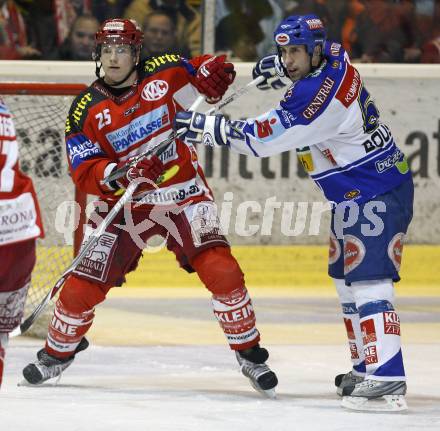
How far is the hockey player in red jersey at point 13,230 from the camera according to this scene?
3564 millimetres

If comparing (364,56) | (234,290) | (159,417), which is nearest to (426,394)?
(234,290)

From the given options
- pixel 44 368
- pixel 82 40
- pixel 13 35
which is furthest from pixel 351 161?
pixel 13 35

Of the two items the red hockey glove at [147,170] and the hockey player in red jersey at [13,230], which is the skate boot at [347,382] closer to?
the red hockey glove at [147,170]

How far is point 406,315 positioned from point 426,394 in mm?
2270

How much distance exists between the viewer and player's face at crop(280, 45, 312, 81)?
4.53 metres

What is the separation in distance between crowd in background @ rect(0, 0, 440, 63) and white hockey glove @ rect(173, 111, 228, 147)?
3.88 metres

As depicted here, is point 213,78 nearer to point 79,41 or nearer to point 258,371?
point 258,371

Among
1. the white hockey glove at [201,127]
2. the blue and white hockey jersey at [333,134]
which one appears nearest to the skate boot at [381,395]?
the blue and white hockey jersey at [333,134]

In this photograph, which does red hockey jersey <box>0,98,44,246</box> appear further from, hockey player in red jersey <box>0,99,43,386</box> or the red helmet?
the red helmet

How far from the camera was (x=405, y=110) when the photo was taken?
821cm

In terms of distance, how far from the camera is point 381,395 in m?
4.44

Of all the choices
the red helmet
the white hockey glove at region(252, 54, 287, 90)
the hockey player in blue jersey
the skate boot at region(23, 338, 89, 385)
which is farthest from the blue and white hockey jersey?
the skate boot at region(23, 338, 89, 385)

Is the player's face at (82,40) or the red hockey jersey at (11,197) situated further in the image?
the player's face at (82,40)

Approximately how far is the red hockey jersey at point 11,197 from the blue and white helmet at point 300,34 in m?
1.26
